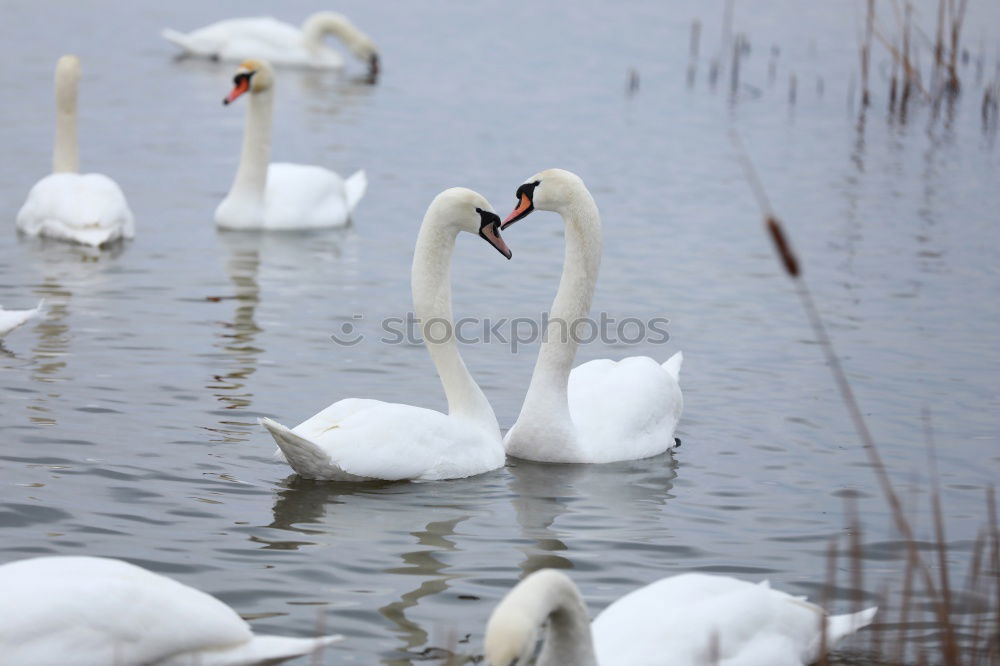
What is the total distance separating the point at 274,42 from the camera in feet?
78.1

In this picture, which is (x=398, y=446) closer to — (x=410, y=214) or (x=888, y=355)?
(x=888, y=355)

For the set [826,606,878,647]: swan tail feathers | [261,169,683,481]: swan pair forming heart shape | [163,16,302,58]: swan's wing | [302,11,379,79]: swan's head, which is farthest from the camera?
[302,11,379,79]: swan's head

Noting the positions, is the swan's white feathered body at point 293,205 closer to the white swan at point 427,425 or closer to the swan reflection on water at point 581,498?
the white swan at point 427,425

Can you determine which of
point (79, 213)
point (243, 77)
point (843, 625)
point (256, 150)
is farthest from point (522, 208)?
point (243, 77)

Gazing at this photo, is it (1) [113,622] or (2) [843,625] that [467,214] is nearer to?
(2) [843,625]

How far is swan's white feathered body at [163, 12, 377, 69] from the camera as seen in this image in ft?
76.8

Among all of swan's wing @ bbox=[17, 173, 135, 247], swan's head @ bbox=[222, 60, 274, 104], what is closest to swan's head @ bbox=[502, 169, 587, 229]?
swan's wing @ bbox=[17, 173, 135, 247]

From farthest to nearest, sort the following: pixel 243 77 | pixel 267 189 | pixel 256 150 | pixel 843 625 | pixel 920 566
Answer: pixel 243 77 → pixel 267 189 → pixel 256 150 → pixel 843 625 → pixel 920 566

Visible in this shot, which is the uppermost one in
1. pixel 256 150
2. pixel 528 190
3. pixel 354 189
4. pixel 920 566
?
pixel 528 190

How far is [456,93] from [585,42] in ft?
20.5

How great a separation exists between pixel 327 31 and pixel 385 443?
19.1 meters

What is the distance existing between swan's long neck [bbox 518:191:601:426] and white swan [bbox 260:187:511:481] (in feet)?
0.87

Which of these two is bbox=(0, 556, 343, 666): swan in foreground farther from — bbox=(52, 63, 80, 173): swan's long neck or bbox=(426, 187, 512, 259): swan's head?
bbox=(52, 63, 80, 173): swan's long neck

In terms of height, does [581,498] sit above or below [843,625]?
below
